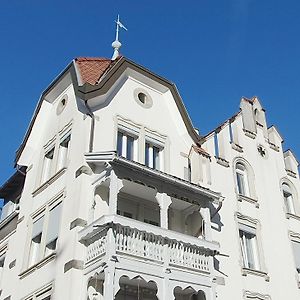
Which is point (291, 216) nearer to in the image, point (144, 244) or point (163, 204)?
point (163, 204)

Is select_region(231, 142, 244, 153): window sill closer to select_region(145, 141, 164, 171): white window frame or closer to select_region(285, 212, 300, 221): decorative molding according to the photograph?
select_region(285, 212, 300, 221): decorative molding

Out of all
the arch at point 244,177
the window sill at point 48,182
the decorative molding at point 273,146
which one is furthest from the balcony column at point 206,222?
the decorative molding at point 273,146

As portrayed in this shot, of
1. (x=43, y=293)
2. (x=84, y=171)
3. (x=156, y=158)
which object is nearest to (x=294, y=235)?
(x=156, y=158)

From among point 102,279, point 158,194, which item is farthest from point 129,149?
point 102,279

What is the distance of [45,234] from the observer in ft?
65.4

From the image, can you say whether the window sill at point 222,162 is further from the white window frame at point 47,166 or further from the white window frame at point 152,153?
the white window frame at point 47,166

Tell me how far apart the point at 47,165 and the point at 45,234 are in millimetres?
3979

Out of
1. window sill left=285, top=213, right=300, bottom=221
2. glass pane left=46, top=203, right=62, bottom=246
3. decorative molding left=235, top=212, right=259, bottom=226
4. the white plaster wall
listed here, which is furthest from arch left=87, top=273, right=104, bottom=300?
window sill left=285, top=213, right=300, bottom=221

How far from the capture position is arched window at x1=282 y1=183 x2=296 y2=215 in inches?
1045

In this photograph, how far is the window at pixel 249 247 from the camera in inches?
879

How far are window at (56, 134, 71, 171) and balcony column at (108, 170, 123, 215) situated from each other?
385cm

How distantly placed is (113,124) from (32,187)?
5025mm

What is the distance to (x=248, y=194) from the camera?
80.9 ft

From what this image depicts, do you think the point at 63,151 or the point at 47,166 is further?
the point at 47,166
